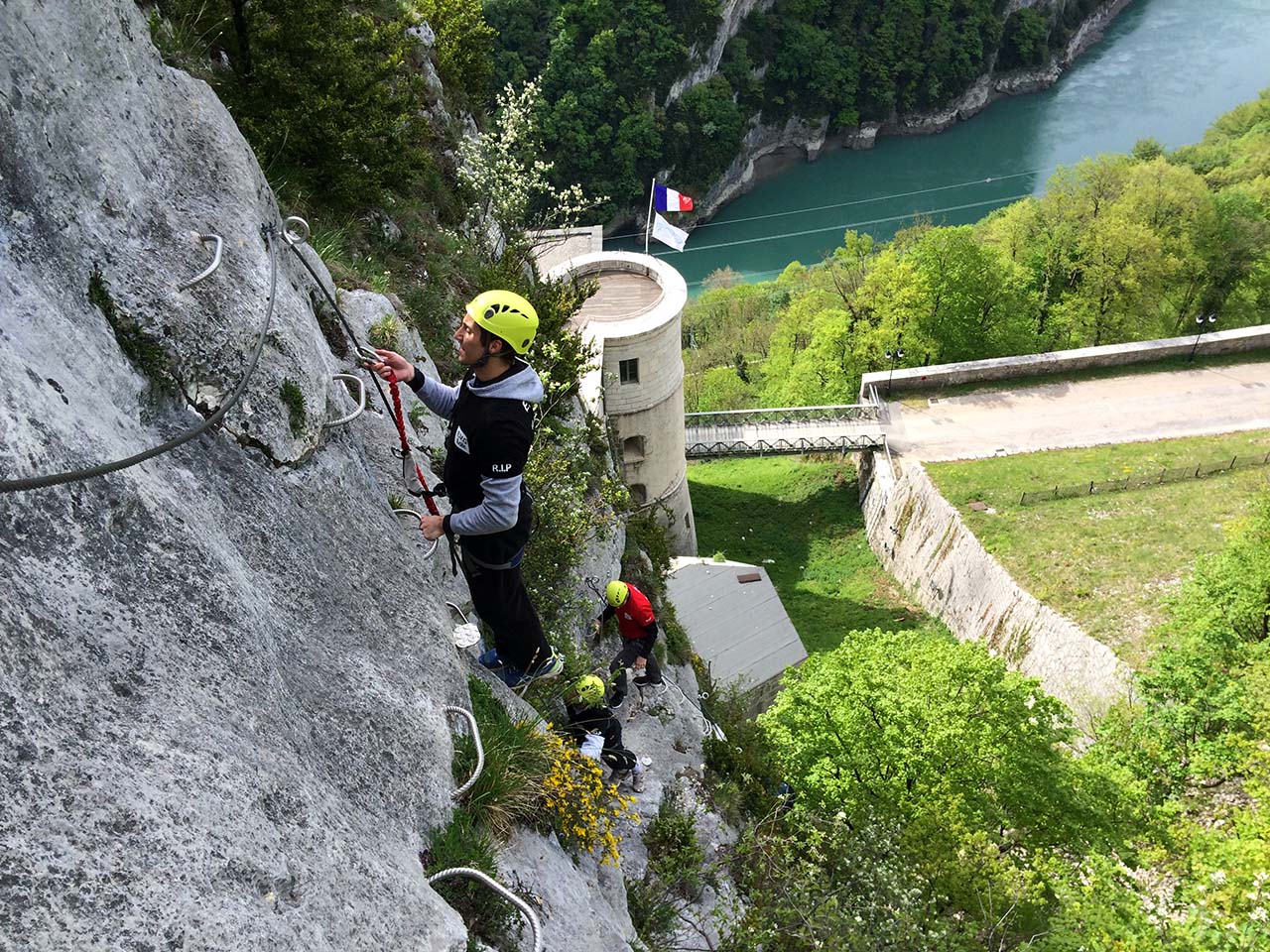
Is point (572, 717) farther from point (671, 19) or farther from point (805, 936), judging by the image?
point (671, 19)

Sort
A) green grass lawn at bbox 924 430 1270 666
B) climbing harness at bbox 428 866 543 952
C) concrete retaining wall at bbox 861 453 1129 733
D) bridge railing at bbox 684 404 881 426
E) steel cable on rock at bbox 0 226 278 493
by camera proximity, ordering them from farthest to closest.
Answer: bridge railing at bbox 684 404 881 426, green grass lawn at bbox 924 430 1270 666, concrete retaining wall at bbox 861 453 1129 733, climbing harness at bbox 428 866 543 952, steel cable on rock at bbox 0 226 278 493

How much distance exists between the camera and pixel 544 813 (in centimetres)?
593

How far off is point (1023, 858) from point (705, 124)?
6603 centimetres

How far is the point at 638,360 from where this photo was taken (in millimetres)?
20953

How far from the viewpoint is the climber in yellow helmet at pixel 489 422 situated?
17.0 feet

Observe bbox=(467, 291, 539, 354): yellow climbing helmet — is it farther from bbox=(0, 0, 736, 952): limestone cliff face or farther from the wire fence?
the wire fence

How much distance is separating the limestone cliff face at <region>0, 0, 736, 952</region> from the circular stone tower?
13.9 metres

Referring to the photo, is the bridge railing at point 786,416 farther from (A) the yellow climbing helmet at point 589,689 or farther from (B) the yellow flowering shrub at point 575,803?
(B) the yellow flowering shrub at point 575,803

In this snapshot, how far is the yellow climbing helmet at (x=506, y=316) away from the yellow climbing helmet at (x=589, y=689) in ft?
12.3

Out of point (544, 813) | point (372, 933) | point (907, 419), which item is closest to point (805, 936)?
point (544, 813)

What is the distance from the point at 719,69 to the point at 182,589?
7956 cm

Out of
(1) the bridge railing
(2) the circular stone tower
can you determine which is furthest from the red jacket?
(1) the bridge railing

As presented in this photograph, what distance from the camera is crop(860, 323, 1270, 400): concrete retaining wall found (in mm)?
30562

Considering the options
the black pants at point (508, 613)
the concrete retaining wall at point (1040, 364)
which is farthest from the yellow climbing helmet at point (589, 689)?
the concrete retaining wall at point (1040, 364)
